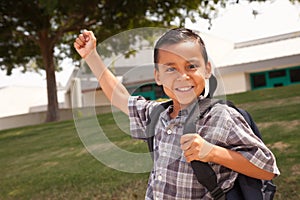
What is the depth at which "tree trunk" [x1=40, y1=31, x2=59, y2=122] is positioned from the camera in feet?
57.5

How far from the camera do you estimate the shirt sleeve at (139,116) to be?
6.31 feet

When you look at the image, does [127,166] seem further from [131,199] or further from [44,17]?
[44,17]

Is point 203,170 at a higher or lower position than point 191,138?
lower

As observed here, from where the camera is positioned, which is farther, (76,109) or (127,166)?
(76,109)

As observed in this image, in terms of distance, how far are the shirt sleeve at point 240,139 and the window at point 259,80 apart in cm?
2219

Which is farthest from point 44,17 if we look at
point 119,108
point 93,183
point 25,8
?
point 119,108

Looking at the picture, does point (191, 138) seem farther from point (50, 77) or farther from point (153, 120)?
point (50, 77)

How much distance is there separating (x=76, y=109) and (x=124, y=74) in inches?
11.4

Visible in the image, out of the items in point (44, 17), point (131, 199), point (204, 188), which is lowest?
point (131, 199)

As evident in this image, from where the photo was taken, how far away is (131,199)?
3873 millimetres

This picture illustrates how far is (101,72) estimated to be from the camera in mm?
1965

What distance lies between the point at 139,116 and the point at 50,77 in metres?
16.4

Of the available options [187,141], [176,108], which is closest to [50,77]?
[176,108]

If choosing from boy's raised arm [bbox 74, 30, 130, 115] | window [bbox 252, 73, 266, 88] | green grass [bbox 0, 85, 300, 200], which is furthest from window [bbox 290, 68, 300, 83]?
boy's raised arm [bbox 74, 30, 130, 115]
